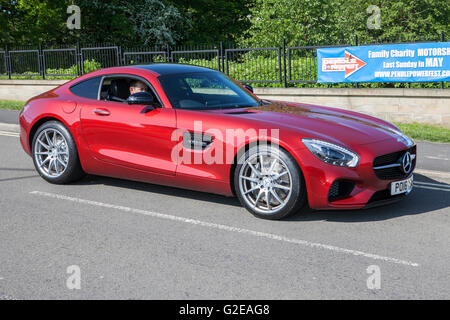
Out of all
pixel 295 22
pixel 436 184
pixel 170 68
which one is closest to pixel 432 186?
pixel 436 184

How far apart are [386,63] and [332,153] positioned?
993cm

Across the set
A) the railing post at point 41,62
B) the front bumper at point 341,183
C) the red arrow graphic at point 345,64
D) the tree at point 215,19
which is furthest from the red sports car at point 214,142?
the tree at point 215,19

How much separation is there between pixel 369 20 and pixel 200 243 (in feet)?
147

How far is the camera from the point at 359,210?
6078 mm

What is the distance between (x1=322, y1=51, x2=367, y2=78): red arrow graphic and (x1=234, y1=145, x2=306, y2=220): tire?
33.3ft

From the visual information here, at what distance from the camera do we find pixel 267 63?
17438mm

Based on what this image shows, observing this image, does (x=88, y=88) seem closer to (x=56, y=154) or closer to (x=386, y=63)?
(x=56, y=154)

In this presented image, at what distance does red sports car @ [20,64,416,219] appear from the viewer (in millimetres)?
5488

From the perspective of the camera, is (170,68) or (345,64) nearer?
(170,68)

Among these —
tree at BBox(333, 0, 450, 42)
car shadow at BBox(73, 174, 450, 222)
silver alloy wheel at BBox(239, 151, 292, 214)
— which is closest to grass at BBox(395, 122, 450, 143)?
car shadow at BBox(73, 174, 450, 222)

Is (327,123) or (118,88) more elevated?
(118,88)

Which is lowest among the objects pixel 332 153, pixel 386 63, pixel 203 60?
pixel 332 153

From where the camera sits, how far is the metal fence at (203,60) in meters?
16.7
